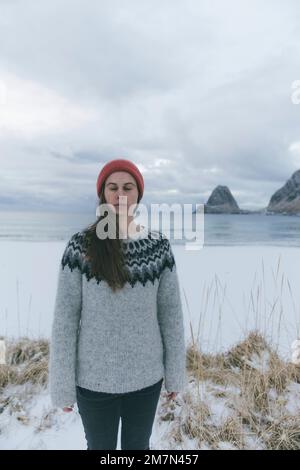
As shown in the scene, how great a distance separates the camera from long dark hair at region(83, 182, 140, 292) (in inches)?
51.1

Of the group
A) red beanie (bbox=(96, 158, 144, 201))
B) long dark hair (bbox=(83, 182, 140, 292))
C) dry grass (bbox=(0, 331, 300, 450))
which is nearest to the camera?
long dark hair (bbox=(83, 182, 140, 292))

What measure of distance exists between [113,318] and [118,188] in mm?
508

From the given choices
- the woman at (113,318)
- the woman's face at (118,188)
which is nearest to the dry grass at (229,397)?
the woman at (113,318)

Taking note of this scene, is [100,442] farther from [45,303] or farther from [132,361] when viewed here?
[45,303]

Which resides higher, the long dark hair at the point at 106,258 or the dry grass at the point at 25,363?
the long dark hair at the point at 106,258

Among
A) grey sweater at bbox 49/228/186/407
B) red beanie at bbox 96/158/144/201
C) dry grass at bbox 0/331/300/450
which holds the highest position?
red beanie at bbox 96/158/144/201

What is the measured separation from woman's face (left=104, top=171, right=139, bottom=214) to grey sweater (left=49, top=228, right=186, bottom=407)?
168mm

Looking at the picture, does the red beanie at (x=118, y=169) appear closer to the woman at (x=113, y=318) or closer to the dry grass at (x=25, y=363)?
the woman at (x=113, y=318)

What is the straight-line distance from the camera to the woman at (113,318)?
132cm

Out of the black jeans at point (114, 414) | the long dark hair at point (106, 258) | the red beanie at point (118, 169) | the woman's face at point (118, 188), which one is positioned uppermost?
the red beanie at point (118, 169)

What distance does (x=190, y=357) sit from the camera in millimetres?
2881

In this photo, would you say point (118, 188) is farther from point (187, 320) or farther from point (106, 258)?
point (187, 320)

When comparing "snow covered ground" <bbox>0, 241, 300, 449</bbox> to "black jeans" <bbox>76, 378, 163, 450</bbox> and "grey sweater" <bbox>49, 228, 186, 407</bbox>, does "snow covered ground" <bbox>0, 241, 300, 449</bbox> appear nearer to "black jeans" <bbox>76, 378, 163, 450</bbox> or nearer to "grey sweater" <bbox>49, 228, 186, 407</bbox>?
"black jeans" <bbox>76, 378, 163, 450</bbox>

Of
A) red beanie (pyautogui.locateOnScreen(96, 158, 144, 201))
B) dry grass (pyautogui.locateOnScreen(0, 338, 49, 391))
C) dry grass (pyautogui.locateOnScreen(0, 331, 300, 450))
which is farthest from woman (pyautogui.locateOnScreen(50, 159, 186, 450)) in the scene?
dry grass (pyautogui.locateOnScreen(0, 338, 49, 391))
